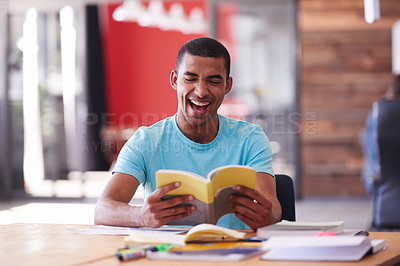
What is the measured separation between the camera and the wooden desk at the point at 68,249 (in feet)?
3.94

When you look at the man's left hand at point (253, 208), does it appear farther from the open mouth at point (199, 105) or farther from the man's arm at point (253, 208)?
the open mouth at point (199, 105)

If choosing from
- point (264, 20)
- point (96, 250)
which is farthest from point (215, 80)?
point (264, 20)

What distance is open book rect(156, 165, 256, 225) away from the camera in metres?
1.48

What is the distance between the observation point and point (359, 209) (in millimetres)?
5508

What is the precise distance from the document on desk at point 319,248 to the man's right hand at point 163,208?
34 centimetres

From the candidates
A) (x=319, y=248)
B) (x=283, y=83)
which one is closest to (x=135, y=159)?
(x=319, y=248)

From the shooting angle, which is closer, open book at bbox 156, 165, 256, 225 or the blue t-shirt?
open book at bbox 156, 165, 256, 225

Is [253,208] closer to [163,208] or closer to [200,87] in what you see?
[163,208]

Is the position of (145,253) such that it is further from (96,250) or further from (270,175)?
(270,175)

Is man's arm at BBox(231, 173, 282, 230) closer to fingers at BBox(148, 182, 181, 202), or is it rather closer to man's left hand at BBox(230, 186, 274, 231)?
man's left hand at BBox(230, 186, 274, 231)

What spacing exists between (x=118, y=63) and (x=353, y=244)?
7.63 metres

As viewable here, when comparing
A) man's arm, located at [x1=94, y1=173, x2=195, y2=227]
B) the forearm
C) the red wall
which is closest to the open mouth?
man's arm, located at [x1=94, y1=173, x2=195, y2=227]

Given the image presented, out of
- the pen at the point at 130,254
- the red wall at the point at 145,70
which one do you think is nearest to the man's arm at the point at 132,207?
the pen at the point at 130,254

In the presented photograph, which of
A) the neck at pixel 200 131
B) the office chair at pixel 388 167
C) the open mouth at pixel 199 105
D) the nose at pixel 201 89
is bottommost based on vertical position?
the office chair at pixel 388 167
